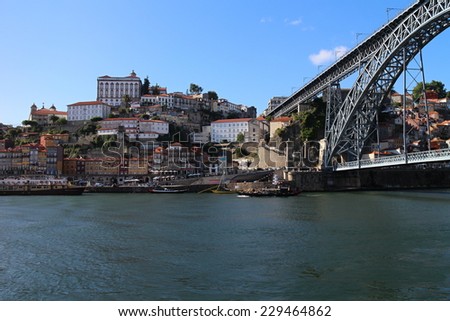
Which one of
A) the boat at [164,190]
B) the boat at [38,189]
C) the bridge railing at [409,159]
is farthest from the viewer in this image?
the boat at [164,190]

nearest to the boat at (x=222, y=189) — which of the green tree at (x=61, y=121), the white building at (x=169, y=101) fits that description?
the white building at (x=169, y=101)

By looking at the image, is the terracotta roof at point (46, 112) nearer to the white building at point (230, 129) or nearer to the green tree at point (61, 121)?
the green tree at point (61, 121)

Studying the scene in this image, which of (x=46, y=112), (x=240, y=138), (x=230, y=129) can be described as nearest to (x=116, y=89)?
(x=46, y=112)

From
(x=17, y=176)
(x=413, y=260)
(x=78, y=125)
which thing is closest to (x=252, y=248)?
(x=413, y=260)

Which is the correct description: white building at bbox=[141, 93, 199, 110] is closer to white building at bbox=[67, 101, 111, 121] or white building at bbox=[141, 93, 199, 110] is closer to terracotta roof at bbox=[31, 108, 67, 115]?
white building at bbox=[67, 101, 111, 121]

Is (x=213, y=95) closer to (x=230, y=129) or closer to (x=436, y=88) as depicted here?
(x=230, y=129)

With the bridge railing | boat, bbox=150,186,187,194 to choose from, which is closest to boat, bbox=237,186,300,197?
the bridge railing
